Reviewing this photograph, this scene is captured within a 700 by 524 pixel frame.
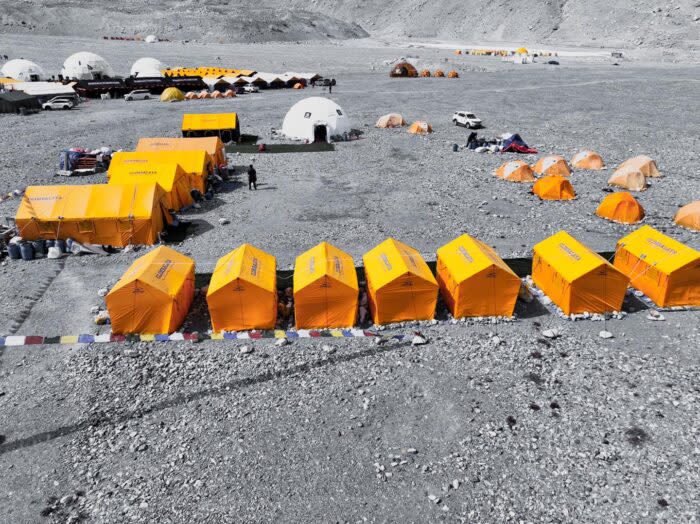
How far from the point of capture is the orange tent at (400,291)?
14.0 m

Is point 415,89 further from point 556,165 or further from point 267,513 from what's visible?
point 267,513

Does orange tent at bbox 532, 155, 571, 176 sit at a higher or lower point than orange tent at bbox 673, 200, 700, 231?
higher

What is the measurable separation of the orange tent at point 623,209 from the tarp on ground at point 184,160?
20246mm

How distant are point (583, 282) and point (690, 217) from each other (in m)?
10.7

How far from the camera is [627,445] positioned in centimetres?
1002

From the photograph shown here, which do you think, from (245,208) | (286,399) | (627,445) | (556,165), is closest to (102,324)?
(286,399)

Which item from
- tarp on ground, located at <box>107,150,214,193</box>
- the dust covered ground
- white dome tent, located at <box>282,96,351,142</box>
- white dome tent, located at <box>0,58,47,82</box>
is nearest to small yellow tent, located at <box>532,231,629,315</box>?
the dust covered ground

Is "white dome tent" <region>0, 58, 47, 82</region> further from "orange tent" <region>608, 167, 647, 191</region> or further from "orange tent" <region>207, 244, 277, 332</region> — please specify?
"orange tent" <region>608, 167, 647, 191</region>

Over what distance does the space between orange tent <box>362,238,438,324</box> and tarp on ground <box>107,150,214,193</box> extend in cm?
1355

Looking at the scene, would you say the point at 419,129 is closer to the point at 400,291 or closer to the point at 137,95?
the point at 400,291

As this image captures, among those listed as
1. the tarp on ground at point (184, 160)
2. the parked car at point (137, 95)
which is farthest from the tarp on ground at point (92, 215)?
the parked car at point (137, 95)

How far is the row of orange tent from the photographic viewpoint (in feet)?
45.0

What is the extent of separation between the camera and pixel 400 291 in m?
14.1

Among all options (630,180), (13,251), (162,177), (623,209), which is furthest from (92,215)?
(630,180)
